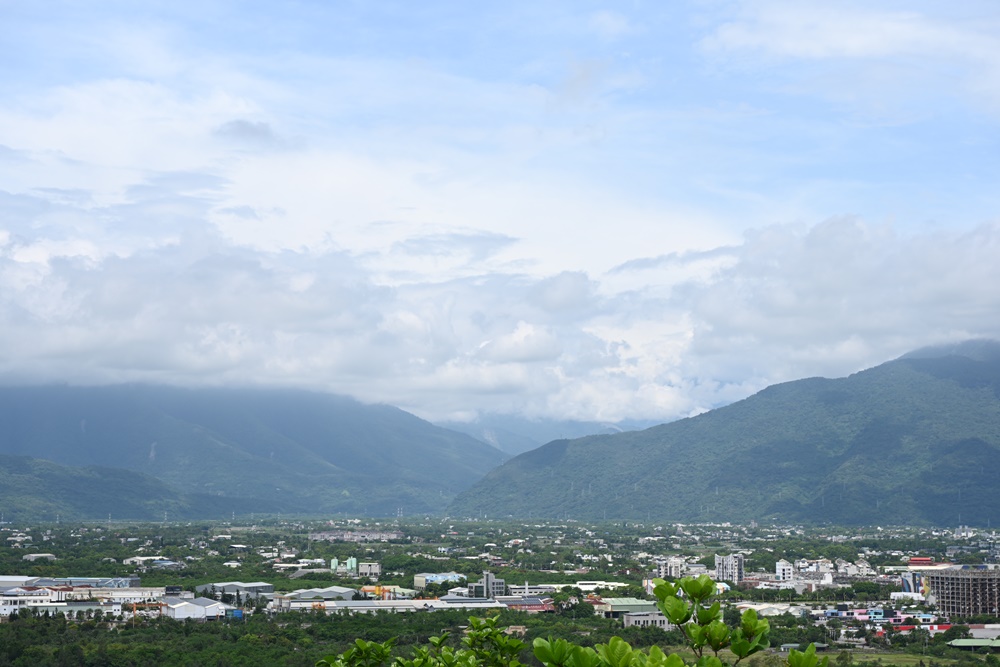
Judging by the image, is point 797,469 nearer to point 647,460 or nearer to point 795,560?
point 647,460

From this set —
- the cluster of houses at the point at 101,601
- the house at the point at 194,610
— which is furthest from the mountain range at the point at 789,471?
the house at the point at 194,610

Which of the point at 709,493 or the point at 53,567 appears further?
the point at 709,493

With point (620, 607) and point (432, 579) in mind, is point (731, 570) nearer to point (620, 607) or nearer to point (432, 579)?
point (432, 579)

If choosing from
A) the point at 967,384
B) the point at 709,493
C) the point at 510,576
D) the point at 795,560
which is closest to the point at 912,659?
the point at 510,576

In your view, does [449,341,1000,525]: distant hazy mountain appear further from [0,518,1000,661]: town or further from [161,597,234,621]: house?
[161,597,234,621]: house

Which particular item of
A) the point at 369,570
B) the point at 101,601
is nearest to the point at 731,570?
the point at 369,570

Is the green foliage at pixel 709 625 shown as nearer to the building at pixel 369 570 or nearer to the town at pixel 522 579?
the town at pixel 522 579

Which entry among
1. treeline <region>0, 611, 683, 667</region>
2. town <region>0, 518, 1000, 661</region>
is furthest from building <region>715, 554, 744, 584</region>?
treeline <region>0, 611, 683, 667</region>
